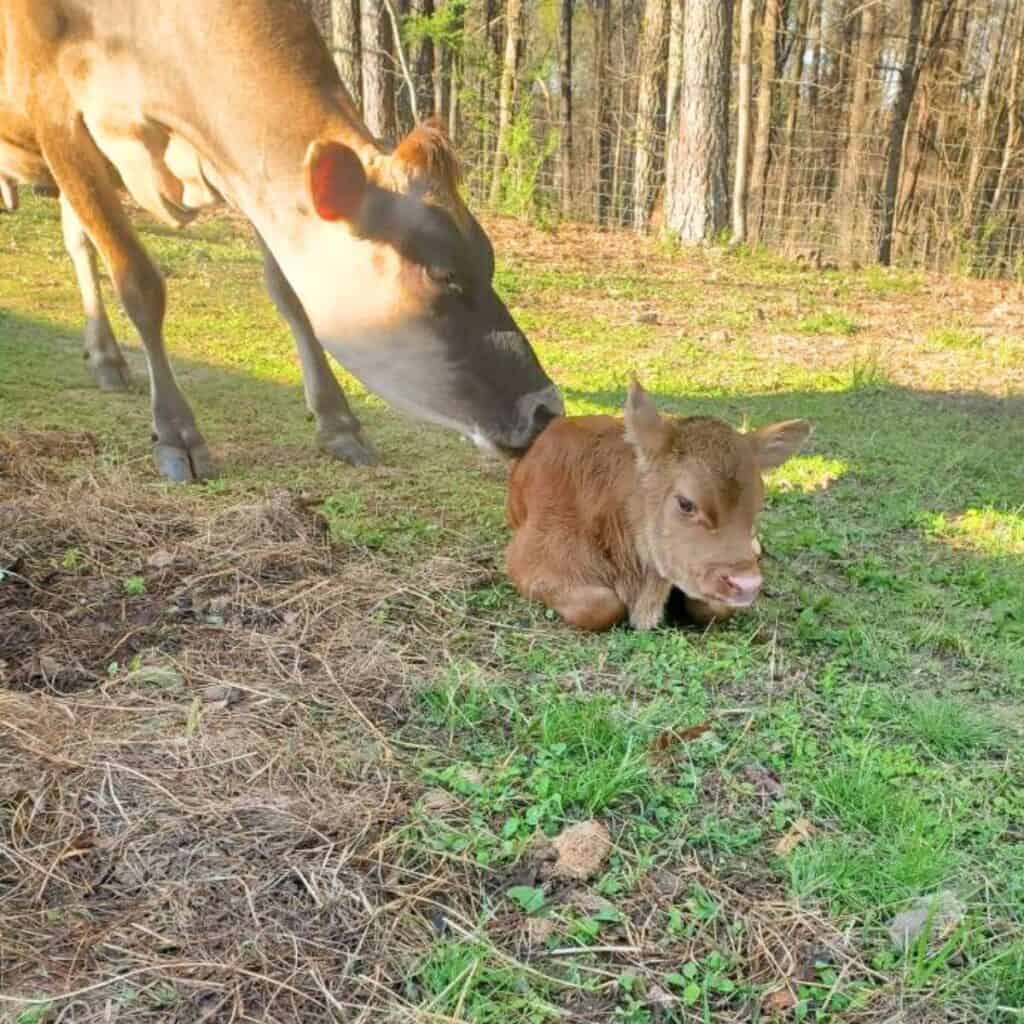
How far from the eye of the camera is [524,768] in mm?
2596

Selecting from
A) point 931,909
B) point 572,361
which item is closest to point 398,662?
point 931,909

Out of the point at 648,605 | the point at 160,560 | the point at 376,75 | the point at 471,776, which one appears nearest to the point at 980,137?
the point at 376,75

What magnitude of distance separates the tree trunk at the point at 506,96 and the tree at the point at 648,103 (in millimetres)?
2037

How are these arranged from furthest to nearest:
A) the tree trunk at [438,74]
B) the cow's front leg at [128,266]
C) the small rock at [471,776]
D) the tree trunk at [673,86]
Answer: the tree trunk at [438,74] → the tree trunk at [673,86] → the cow's front leg at [128,266] → the small rock at [471,776]

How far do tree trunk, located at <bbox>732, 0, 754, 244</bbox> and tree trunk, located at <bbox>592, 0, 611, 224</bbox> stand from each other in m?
2.11

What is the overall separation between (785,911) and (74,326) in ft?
22.9

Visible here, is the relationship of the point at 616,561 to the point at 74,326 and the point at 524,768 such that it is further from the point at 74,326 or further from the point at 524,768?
the point at 74,326

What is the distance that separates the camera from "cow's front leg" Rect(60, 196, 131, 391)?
6320mm

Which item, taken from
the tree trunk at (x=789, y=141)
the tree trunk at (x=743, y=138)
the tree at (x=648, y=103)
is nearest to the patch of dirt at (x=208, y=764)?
the tree trunk at (x=743, y=138)

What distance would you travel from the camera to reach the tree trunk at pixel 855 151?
1424cm

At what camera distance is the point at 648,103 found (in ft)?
58.3

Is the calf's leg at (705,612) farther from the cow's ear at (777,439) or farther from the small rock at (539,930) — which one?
the small rock at (539,930)

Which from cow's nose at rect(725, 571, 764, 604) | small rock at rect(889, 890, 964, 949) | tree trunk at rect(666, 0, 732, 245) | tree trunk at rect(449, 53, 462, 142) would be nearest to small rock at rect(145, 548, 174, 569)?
cow's nose at rect(725, 571, 764, 604)

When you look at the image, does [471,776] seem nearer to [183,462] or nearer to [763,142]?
[183,462]
